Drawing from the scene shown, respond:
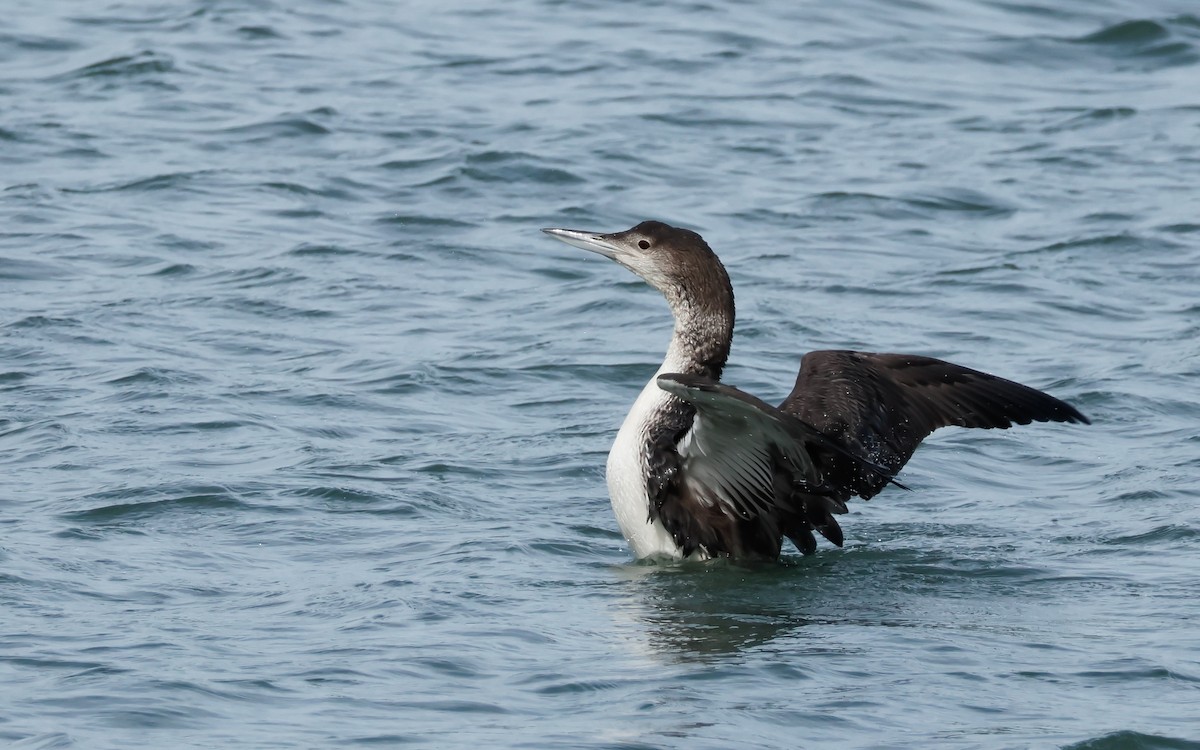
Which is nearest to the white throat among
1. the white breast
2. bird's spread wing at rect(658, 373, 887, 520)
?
the white breast

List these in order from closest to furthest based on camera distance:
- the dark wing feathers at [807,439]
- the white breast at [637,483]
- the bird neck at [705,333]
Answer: the dark wing feathers at [807,439]
the white breast at [637,483]
the bird neck at [705,333]

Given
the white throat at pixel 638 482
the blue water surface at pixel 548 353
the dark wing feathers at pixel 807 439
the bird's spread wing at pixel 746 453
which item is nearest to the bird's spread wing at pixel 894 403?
the dark wing feathers at pixel 807 439

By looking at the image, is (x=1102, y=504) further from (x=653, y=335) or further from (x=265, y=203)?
(x=265, y=203)

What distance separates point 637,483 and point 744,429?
578 mm

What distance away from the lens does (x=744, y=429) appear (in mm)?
5961

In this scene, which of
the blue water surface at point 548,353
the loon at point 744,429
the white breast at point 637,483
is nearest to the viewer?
the blue water surface at point 548,353

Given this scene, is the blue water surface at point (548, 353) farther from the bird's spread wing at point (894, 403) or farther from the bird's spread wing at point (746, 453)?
the bird's spread wing at point (894, 403)

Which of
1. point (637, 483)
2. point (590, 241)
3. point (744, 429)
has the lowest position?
point (637, 483)

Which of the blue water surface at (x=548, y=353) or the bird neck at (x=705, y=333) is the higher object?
the bird neck at (x=705, y=333)

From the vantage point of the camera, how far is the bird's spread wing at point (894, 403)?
261 inches

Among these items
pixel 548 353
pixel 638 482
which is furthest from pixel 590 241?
pixel 548 353

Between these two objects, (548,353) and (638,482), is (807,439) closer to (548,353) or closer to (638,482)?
(638,482)

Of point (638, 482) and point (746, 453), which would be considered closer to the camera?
point (746, 453)

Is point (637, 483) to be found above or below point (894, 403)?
below
